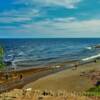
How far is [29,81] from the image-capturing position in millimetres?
40812

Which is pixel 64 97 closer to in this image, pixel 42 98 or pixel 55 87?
pixel 42 98

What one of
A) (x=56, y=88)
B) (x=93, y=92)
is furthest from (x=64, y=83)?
(x=93, y=92)

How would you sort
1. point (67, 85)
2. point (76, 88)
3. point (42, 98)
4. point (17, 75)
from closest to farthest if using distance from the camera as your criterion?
point (42, 98) < point (76, 88) < point (67, 85) < point (17, 75)

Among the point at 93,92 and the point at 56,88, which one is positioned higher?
the point at 93,92

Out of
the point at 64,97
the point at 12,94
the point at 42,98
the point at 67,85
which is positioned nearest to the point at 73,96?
the point at 64,97

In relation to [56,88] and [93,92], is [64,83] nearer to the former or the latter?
[56,88]

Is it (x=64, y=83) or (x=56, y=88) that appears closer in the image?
(x=56, y=88)

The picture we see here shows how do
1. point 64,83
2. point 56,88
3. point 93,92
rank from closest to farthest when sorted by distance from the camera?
1. point 93,92
2. point 56,88
3. point 64,83

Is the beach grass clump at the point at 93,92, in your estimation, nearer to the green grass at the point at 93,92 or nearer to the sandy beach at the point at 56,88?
the green grass at the point at 93,92

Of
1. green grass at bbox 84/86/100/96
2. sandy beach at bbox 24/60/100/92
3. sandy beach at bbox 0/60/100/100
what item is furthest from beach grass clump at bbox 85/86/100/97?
sandy beach at bbox 24/60/100/92

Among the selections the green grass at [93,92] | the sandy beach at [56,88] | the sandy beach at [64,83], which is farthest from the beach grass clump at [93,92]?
the sandy beach at [64,83]

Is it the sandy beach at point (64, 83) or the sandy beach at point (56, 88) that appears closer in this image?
the sandy beach at point (56, 88)

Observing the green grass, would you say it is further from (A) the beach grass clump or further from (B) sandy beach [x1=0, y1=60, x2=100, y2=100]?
(B) sandy beach [x1=0, y1=60, x2=100, y2=100]

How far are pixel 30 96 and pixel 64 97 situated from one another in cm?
250
